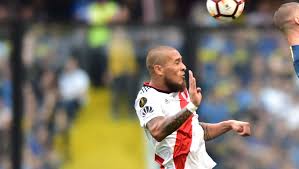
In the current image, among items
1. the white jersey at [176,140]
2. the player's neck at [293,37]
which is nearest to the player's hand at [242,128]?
the white jersey at [176,140]

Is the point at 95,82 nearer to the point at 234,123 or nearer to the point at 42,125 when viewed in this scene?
the point at 42,125

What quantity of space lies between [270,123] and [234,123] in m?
6.71

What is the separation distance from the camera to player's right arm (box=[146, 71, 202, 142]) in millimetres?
9134

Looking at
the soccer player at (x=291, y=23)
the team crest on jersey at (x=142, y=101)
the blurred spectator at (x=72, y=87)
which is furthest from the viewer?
the blurred spectator at (x=72, y=87)

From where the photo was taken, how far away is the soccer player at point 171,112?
9711 millimetres

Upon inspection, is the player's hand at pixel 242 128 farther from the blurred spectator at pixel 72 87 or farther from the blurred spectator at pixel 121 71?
the blurred spectator at pixel 72 87

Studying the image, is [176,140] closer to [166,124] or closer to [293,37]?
[166,124]

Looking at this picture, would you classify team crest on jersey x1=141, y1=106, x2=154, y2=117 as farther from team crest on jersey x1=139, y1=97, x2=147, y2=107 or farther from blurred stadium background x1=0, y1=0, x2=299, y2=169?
blurred stadium background x1=0, y1=0, x2=299, y2=169

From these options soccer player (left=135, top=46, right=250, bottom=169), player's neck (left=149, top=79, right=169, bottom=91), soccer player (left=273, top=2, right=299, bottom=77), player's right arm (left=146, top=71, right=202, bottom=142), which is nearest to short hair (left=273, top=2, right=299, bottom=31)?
soccer player (left=273, top=2, right=299, bottom=77)

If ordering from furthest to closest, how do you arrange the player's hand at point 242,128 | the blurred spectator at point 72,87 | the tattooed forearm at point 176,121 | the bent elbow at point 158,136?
the blurred spectator at point 72,87, the player's hand at point 242,128, the bent elbow at point 158,136, the tattooed forearm at point 176,121

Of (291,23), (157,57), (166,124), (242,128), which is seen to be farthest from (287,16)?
(166,124)

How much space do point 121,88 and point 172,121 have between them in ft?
22.5

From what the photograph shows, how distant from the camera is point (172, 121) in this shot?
9383 mm

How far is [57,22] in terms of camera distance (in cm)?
1634
